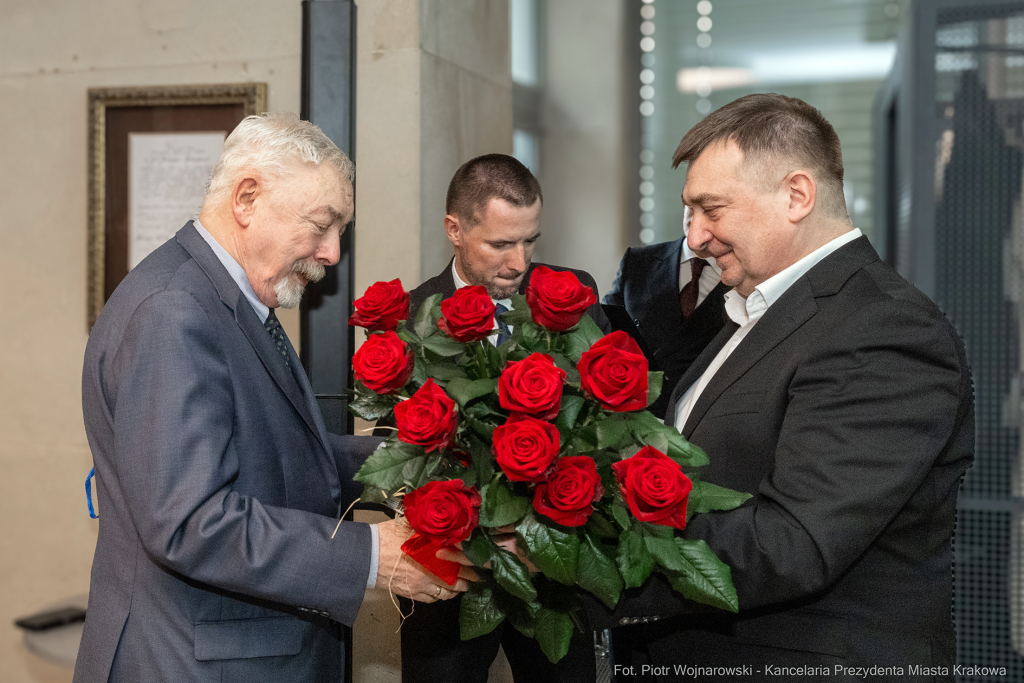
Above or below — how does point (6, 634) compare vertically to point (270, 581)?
below

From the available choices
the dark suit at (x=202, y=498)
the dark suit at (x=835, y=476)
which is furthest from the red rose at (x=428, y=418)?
the dark suit at (x=835, y=476)

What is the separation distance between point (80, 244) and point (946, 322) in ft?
8.05

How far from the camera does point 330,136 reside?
237cm

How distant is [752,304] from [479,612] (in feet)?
2.43

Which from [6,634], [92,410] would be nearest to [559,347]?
[92,410]

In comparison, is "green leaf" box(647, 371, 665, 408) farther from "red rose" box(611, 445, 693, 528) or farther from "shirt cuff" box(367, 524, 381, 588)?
Answer: "shirt cuff" box(367, 524, 381, 588)

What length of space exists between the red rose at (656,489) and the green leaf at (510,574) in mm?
237

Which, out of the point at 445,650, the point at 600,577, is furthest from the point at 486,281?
the point at 600,577

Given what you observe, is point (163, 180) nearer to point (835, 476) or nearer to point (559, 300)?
point (559, 300)

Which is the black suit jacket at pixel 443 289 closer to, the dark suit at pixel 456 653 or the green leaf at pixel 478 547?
the dark suit at pixel 456 653

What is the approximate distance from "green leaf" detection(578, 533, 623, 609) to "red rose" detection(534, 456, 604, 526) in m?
0.10

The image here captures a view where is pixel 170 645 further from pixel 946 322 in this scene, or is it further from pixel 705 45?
pixel 705 45

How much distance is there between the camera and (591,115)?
218 inches

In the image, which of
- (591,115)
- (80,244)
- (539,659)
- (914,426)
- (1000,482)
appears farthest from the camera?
(591,115)
